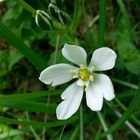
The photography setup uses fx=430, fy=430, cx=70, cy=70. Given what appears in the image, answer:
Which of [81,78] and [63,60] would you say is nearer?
[81,78]

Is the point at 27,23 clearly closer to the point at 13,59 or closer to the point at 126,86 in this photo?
the point at 13,59

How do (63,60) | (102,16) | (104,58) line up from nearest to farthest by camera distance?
1. (104,58)
2. (102,16)
3. (63,60)

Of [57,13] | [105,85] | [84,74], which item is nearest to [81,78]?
[84,74]

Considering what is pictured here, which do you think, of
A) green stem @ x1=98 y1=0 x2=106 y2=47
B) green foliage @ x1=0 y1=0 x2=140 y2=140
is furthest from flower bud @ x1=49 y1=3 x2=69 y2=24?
green stem @ x1=98 y1=0 x2=106 y2=47

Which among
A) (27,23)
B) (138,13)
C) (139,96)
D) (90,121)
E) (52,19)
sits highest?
(52,19)

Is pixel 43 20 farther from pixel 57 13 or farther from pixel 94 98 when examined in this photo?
pixel 94 98

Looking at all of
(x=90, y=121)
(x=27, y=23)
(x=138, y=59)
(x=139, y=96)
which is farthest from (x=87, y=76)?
(x=27, y=23)

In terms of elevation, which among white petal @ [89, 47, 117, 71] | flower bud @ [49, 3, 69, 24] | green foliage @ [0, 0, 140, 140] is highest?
flower bud @ [49, 3, 69, 24]

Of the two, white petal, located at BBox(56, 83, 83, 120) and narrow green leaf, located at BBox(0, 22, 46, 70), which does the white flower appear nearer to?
white petal, located at BBox(56, 83, 83, 120)
